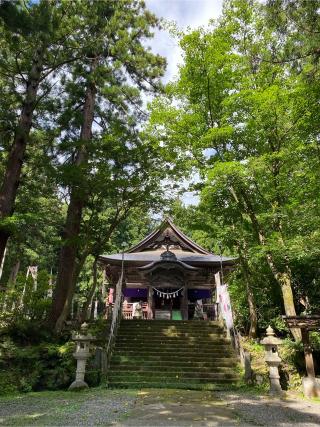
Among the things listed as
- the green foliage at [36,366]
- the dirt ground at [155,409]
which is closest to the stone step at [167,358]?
the green foliage at [36,366]

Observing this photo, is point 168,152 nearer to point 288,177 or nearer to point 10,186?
point 288,177

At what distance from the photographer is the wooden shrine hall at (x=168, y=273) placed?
55.8ft

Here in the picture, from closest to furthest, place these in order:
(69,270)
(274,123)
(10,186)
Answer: (10,186), (274,123), (69,270)

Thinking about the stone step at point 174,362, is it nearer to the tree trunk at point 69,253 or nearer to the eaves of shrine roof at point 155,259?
the tree trunk at point 69,253

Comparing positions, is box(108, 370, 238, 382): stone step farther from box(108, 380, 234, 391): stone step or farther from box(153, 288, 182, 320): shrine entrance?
box(153, 288, 182, 320): shrine entrance

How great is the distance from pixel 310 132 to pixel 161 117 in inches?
214

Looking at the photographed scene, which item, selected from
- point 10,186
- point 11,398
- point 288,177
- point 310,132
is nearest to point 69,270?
point 10,186

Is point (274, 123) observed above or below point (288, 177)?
above

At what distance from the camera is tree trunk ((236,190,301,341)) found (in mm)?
10922

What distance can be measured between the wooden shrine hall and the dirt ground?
859 centimetres

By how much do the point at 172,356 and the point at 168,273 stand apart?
6424mm

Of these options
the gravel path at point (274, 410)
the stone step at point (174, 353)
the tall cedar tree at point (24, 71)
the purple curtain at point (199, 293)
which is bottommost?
the gravel path at point (274, 410)

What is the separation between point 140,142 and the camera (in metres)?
13.1

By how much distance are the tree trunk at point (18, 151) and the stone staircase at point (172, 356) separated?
5290 mm
